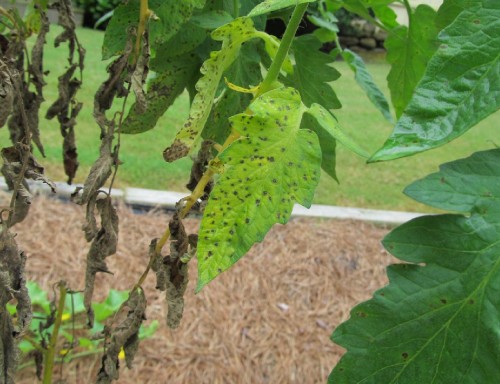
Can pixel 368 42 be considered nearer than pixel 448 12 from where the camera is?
No

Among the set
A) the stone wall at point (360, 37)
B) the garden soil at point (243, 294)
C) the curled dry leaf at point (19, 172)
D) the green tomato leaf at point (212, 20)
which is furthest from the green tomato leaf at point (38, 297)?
the stone wall at point (360, 37)

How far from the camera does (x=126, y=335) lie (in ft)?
1.63

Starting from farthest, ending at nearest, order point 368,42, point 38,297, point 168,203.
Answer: point 368,42
point 168,203
point 38,297

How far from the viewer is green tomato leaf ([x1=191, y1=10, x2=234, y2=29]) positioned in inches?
17.7

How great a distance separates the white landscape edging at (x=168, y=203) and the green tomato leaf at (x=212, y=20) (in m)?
1.66

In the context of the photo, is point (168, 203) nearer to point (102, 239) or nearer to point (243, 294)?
point (243, 294)

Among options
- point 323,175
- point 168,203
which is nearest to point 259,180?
point 168,203

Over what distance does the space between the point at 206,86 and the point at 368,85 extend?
354 millimetres

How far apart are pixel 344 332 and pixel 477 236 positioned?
9cm

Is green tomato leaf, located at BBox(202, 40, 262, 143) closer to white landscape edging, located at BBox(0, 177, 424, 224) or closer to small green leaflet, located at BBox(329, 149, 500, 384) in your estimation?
small green leaflet, located at BBox(329, 149, 500, 384)

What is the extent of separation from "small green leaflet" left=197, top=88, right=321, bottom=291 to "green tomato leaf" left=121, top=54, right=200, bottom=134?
192 millimetres

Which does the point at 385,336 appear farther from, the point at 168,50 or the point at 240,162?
the point at 168,50

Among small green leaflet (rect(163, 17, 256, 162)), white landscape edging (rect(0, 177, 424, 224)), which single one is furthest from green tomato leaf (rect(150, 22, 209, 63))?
white landscape edging (rect(0, 177, 424, 224))

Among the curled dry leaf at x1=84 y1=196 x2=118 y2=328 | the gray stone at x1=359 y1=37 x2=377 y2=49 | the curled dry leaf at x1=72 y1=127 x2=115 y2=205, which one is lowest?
the gray stone at x1=359 y1=37 x2=377 y2=49
